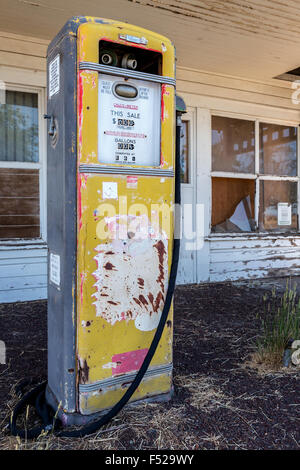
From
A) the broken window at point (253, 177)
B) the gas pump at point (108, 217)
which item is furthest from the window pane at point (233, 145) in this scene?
the gas pump at point (108, 217)

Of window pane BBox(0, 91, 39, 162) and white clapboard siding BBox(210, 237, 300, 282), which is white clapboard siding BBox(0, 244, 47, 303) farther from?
white clapboard siding BBox(210, 237, 300, 282)

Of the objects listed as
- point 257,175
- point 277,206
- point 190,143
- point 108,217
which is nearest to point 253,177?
point 257,175

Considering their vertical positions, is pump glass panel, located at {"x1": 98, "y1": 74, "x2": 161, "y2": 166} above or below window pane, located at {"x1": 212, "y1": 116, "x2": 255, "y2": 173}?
below

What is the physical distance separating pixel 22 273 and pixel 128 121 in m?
3.28

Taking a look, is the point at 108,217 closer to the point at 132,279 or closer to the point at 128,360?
the point at 132,279

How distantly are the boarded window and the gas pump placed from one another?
282 cm

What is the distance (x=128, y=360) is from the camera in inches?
87.6

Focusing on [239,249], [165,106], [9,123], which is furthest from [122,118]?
[239,249]

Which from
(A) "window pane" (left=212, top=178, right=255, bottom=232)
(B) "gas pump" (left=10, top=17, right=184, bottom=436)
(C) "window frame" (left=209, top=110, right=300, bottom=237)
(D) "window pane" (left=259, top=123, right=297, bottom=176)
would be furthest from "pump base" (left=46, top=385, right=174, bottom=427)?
(D) "window pane" (left=259, top=123, right=297, bottom=176)

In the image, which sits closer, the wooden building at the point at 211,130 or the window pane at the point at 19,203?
the wooden building at the point at 211,130

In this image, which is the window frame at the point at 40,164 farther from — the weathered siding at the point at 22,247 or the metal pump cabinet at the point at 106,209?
the metal pump cabinet at the point at 106,209

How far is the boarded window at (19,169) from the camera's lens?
485 centimetres

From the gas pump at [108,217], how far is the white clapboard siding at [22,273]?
2691 mm

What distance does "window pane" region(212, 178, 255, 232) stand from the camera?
645cm
